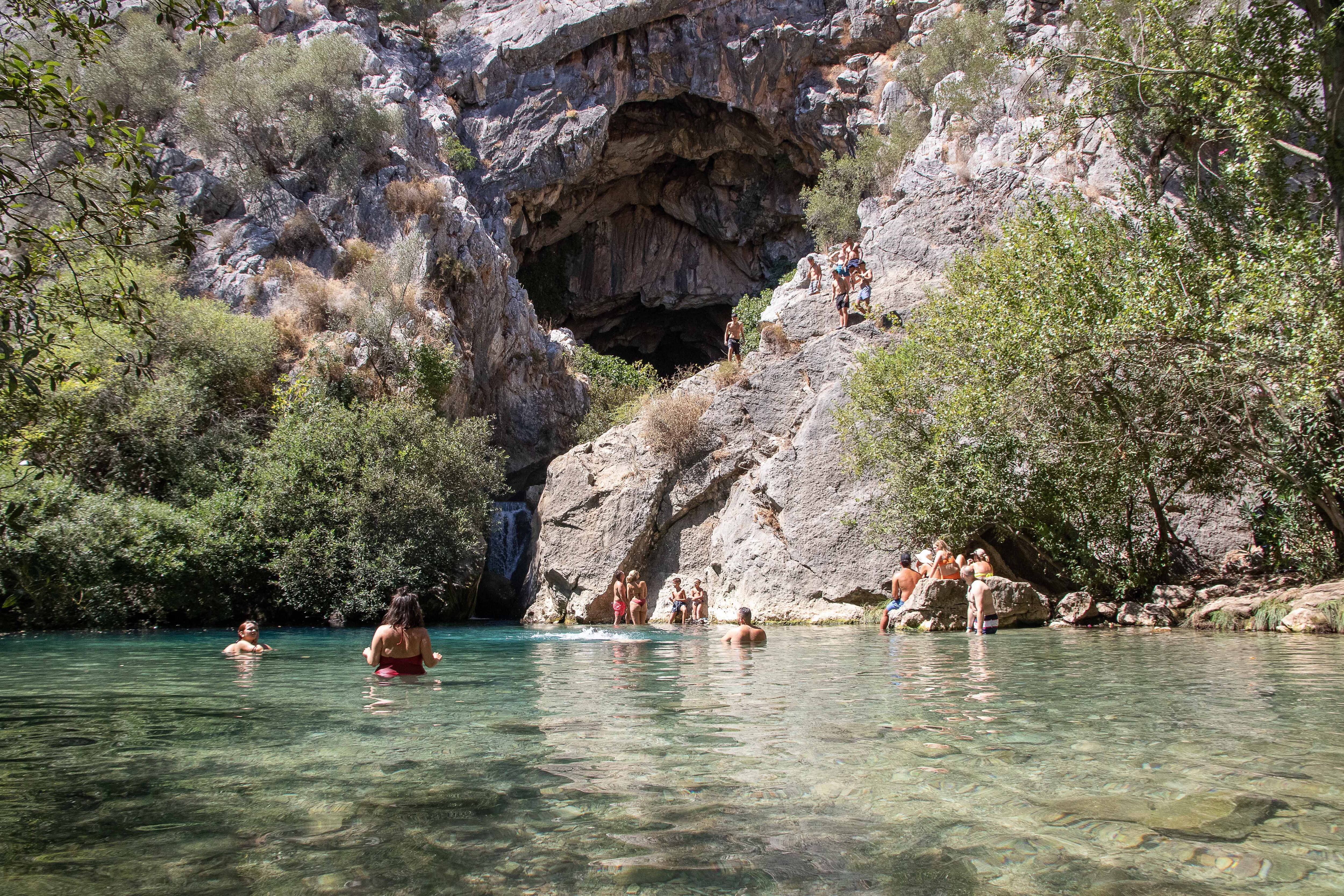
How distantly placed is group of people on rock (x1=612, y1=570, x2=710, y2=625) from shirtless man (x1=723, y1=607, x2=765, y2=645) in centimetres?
969

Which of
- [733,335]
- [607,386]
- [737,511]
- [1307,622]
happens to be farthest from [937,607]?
[607,386]

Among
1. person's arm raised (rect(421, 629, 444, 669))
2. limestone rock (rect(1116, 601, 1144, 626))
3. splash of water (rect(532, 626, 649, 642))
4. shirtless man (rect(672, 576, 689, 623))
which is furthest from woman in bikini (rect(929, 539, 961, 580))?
person's arm raised (rect(421, 629, 444, 669))

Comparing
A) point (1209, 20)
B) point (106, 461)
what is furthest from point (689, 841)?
point (106, 461)

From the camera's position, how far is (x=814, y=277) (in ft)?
90.6

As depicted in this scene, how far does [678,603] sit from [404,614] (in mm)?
15209

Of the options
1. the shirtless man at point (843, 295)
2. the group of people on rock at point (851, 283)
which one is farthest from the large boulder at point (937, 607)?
the group of people on rock at point (851, 283)

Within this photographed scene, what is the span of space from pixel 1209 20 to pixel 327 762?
60.3 ft

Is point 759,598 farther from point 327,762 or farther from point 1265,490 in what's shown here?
point 327,762

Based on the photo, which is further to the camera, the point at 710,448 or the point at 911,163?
the point at 911,163

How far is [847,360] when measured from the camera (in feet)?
76.3

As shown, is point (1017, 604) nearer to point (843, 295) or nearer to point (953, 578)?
point (953, 578)

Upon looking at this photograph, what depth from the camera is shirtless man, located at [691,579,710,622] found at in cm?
2339

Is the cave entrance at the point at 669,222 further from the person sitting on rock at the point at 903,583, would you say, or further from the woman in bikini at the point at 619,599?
the person sitting on rock at the point at 903,583

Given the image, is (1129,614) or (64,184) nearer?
(64,184)
